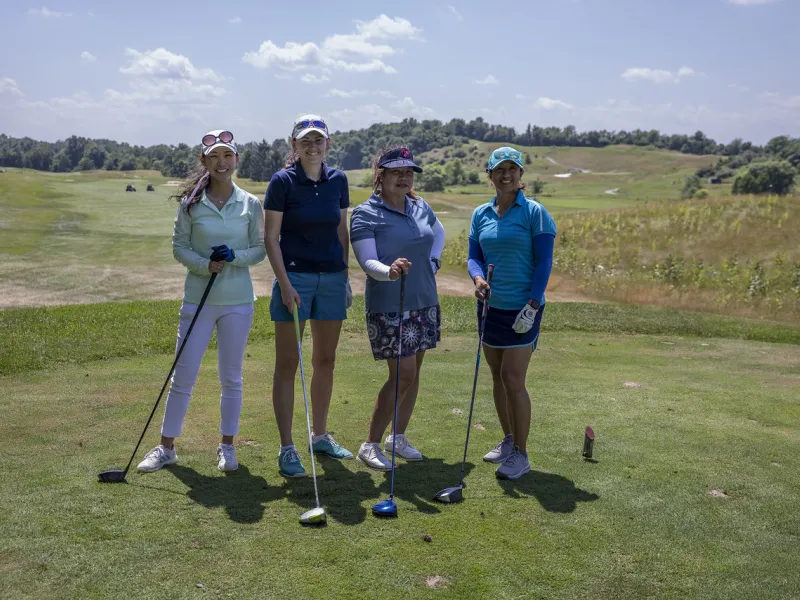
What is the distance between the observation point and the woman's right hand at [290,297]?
538 cm

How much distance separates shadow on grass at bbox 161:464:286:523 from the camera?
4.71m

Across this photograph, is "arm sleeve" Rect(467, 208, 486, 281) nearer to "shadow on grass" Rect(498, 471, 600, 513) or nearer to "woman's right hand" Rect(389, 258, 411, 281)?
"woman's right hand" Rect(389, 258, 411, 281)

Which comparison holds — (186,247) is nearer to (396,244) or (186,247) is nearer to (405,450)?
(396,244)

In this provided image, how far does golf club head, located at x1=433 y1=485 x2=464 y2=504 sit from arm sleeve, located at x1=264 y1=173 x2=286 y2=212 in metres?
2.23

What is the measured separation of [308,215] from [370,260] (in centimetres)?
55

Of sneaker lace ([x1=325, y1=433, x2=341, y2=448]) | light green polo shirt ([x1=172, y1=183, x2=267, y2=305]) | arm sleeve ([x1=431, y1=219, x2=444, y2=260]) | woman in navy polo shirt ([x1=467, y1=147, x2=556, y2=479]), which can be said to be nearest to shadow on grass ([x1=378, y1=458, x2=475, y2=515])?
woman in navy polo shirt ([x1=467, y1=147, x2=556, y2=479])

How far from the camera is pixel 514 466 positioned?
546 cm

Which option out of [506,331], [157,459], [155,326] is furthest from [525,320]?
[155,326]

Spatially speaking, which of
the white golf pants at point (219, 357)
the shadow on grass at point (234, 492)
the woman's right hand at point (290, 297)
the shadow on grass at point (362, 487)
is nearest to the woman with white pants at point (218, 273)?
the white golf pants at point (219, 357)

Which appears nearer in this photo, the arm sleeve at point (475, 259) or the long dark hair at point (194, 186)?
the long dark hair at point (194, 186)

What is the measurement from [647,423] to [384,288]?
301cm

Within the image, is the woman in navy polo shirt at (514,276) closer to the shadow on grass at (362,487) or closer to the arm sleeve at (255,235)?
the shadow on grass at (362,487)

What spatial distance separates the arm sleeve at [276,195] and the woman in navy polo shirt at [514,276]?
146 centimetres

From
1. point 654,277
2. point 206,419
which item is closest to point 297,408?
point 206,419
